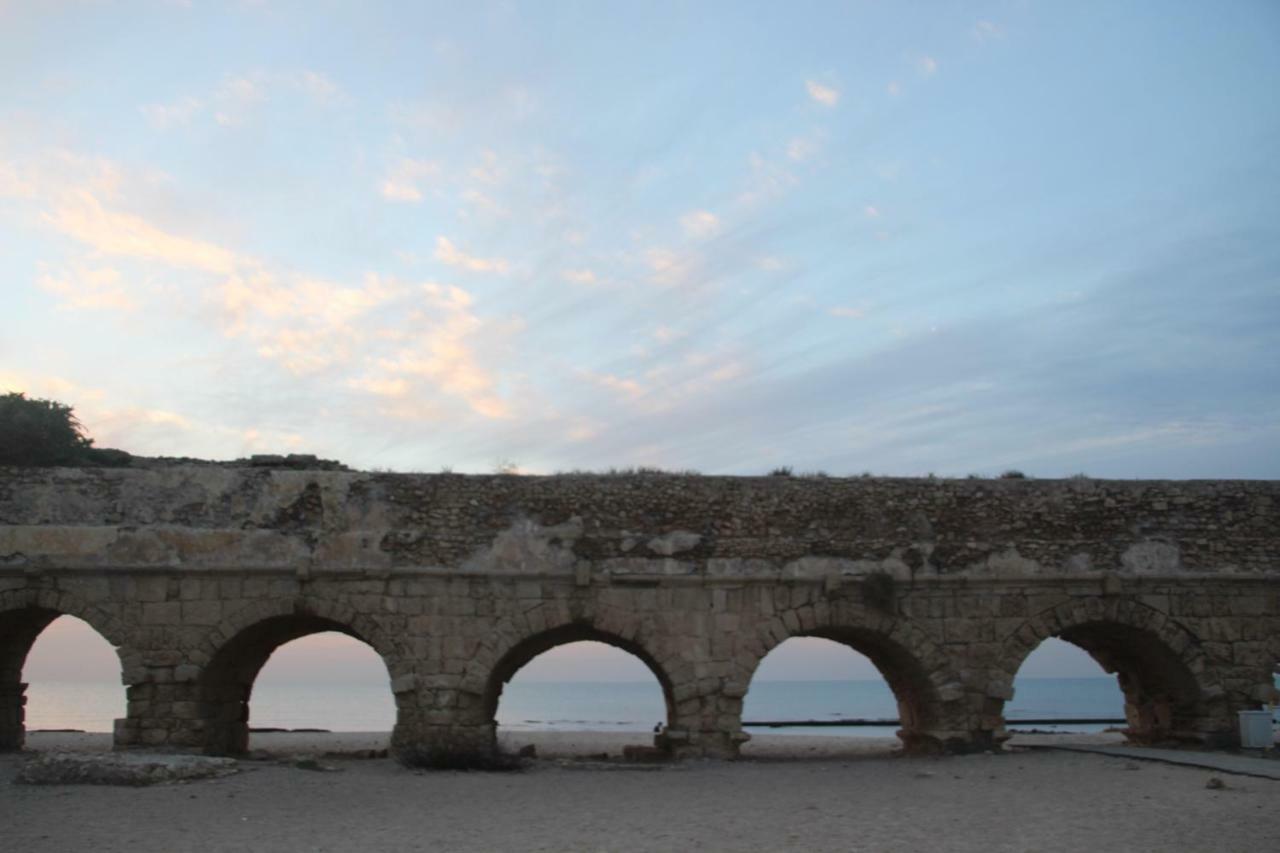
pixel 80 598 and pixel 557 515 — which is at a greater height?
pixel 557 515

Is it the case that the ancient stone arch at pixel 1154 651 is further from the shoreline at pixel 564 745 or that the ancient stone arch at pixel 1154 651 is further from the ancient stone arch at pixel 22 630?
the ancient stone arch at pixel 22 630

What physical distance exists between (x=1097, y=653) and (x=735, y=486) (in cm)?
636

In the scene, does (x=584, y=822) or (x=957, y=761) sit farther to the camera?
(x=957, y=761)

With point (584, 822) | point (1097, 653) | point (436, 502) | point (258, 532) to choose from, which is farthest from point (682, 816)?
point (1097, 653)

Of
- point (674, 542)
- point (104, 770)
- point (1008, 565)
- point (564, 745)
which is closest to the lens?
point (104, 770)

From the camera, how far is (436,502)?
14.5 m

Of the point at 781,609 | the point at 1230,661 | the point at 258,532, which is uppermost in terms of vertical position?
the point at 258,532

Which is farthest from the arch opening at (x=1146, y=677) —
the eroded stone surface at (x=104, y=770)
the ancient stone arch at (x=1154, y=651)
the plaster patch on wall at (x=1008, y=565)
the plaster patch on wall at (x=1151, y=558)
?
the eroded stone surface at (x=104, y=770)

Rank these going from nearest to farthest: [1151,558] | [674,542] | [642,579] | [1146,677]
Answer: [642,579]
[674,542]
[1151,558]
[1146,677]

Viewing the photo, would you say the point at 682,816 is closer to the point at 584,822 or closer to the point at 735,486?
the point at 584,822

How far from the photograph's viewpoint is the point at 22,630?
15219 millimetres

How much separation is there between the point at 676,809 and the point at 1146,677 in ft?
29.4

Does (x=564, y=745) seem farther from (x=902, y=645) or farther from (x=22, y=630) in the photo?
(x=22, y=630)

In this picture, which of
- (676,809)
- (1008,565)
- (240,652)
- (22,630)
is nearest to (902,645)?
(1008,565)
